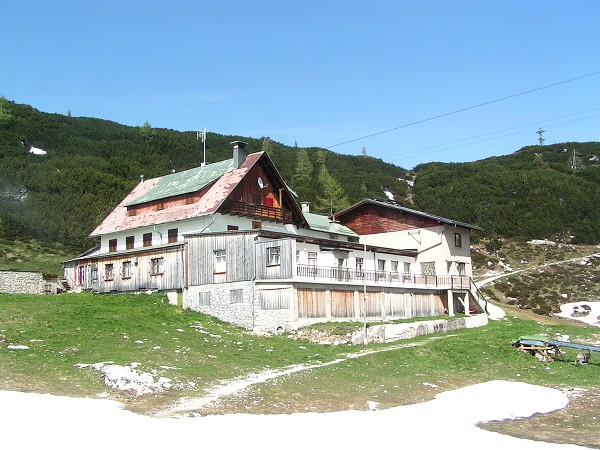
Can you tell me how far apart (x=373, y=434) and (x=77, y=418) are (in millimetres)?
8368

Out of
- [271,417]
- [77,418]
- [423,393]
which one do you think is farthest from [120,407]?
[423,393]

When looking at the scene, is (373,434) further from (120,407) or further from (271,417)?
(120,407)

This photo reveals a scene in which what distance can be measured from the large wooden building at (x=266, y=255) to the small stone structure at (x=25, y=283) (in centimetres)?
247

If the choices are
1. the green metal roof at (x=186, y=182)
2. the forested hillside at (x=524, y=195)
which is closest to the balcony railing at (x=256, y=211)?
the green metal roof at (x=186, y=182)

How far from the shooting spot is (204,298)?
40.5 m

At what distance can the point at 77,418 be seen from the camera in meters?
16.6

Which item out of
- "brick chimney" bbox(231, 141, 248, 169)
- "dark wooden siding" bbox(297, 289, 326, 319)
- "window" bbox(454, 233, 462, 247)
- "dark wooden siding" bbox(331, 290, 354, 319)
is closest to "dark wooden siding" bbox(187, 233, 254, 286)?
"dark wooden siding" bbox(297, 289, 326, 319)

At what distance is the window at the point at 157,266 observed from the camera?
1750 inches

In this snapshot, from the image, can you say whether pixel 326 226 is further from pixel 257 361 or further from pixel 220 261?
pixel 257 361

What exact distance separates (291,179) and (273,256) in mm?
93330

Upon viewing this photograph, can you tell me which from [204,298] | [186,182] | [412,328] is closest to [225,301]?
[204,298]

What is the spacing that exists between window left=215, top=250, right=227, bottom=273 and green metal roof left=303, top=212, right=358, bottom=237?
728 inches

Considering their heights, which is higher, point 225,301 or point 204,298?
point 204,298

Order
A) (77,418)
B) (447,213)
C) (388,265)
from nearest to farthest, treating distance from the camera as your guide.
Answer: (77,418)
(388,265)
(447,213)
